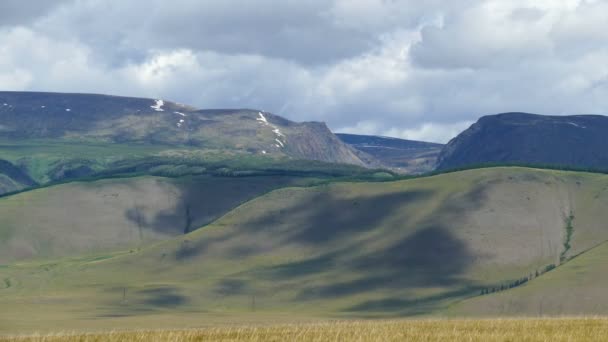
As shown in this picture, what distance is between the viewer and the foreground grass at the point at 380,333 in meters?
→ 46.8

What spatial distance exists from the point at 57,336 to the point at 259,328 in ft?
32.0

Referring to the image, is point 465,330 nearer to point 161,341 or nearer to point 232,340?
point 232,340

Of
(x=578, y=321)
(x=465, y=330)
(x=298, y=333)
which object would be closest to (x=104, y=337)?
(x=298, y=333)

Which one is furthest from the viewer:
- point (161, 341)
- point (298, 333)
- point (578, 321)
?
point (578, 321)

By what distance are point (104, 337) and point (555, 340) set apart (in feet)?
63.6

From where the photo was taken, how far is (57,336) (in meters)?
47.3

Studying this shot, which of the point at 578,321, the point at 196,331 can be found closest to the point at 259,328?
the point at 196,331

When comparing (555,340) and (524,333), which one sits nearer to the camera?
(555,340)

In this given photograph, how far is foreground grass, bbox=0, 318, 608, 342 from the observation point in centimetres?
4675

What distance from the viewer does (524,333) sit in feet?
163

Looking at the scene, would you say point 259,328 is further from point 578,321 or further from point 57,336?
point 578,321

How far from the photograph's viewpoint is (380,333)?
160ft

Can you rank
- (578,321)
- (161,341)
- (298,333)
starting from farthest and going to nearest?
1. (578,321)
2. (298,333)
3. (161,341)

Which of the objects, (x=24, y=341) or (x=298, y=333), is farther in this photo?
(x=298, y=333)
